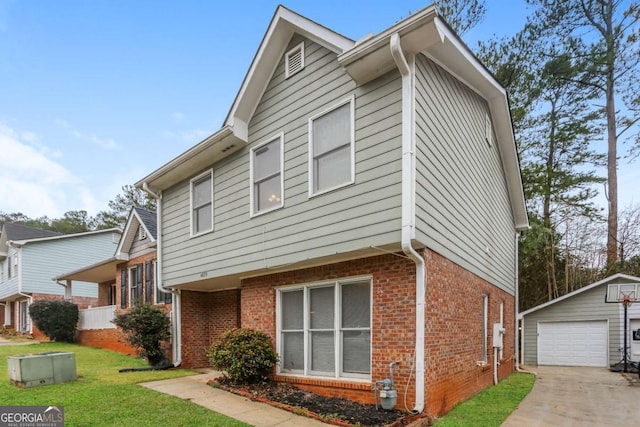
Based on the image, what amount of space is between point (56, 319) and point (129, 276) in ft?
20.8

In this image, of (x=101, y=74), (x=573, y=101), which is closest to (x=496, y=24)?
(x=573, y=101)

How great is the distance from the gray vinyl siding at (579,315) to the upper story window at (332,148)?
13307mm

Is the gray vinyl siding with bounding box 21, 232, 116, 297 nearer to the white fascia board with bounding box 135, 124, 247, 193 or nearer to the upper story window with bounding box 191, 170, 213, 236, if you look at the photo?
the white fascia board with bounding box 135, 124, 247, 193

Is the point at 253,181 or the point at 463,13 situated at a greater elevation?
the point at 463,13

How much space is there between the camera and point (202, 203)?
10.1m

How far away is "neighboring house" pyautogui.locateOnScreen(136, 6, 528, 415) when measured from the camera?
5.95 m

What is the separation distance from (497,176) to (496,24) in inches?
423

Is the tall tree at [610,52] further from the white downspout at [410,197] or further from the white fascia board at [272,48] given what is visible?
the white downspout at [410,197]

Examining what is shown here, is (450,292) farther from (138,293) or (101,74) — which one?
(101,74)

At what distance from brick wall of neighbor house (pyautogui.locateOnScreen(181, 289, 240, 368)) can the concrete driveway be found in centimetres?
736

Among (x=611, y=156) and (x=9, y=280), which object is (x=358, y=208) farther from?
(x=9, y=280)

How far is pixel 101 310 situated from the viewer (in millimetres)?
16750

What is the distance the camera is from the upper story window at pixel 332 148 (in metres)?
6.65

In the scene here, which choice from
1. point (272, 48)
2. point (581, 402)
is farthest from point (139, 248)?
point (581, 402)
